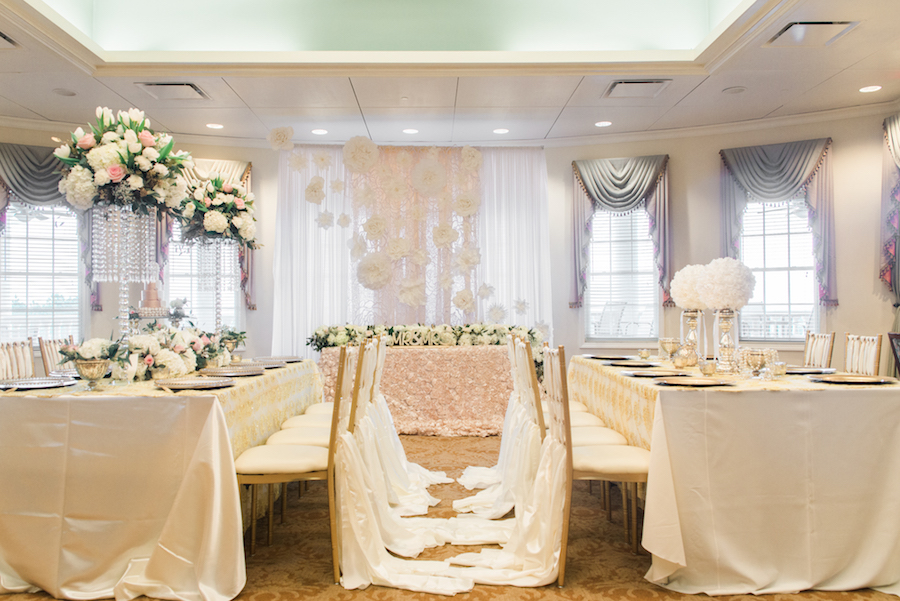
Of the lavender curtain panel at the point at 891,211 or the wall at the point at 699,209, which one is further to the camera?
the wall at the point at 699,209

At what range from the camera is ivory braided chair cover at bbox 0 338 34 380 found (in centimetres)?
404

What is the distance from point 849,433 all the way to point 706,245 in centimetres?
526

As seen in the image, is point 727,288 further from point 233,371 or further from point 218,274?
point 218,274

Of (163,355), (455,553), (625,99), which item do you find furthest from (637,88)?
(163,355)

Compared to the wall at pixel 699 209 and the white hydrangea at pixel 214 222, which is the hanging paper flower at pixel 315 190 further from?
the wall at pixel 699 209

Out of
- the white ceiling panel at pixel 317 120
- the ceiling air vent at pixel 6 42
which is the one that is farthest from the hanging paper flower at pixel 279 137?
the ceiling air vent at pixel 6 42

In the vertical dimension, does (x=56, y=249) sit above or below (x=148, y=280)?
above

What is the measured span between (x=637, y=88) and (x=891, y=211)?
9.52ft

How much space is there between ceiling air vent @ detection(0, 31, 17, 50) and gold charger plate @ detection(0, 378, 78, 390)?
10.1 ft

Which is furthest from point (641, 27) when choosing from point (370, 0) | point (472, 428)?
point (472, 428)

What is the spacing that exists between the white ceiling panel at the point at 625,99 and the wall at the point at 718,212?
4.48 ft

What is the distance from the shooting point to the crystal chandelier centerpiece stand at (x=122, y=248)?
123 inches

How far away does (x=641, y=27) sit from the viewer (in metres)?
5.71

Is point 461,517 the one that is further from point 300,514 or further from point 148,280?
point 148,280
